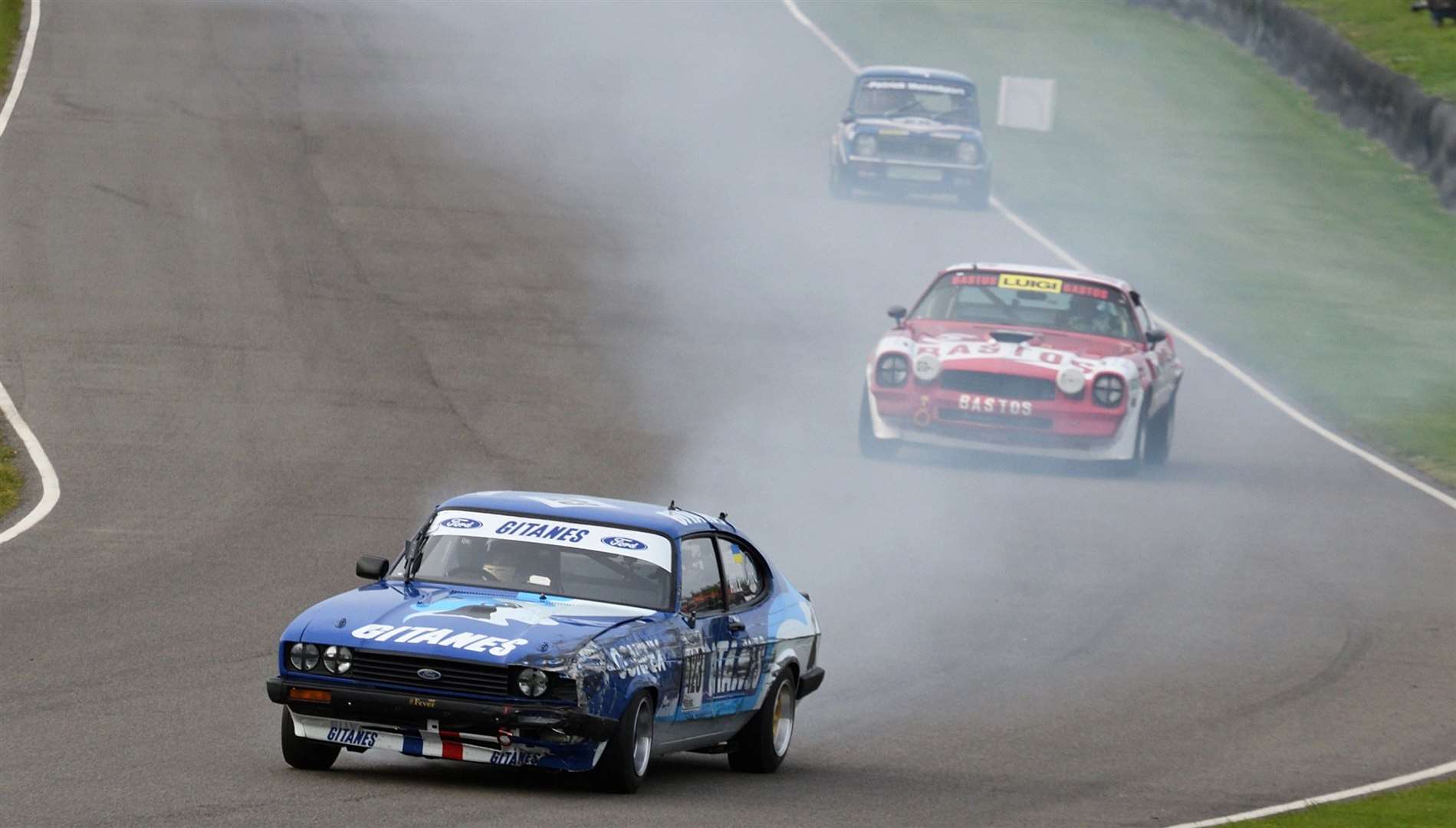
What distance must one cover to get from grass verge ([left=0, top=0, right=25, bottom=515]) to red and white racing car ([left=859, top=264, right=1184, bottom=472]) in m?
6.60

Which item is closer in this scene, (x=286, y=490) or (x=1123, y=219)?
(x=286, y=490)

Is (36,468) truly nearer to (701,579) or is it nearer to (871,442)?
(871,442)

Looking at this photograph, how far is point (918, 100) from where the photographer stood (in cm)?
3150

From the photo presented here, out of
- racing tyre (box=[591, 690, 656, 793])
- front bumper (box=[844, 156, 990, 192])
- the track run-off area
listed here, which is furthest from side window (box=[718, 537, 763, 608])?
front bumper (box=[844, 156, 990, 192])

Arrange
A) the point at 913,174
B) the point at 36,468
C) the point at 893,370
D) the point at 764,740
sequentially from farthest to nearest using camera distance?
the point at 913,174 < the point at 893,370 < the point at 36,468 < the point at 764,740

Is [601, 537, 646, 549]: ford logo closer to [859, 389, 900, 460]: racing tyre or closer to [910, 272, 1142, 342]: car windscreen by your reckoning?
[859, 389, 900, 460]: racing tyre

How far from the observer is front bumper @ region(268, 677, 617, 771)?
Result: 8.60 metres

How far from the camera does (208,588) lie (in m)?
12.9

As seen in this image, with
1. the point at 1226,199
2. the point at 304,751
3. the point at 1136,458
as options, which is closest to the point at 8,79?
the point at 1226,199

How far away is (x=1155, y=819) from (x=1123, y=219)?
78.4 ft

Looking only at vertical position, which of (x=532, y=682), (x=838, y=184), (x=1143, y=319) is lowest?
(x=838, y=184)

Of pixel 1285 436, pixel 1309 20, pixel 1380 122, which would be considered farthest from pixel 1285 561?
pixel 1309 20

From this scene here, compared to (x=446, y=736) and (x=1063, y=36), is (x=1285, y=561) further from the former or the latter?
(x=1063, y=36)

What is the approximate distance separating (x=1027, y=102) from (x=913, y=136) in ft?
20.0
